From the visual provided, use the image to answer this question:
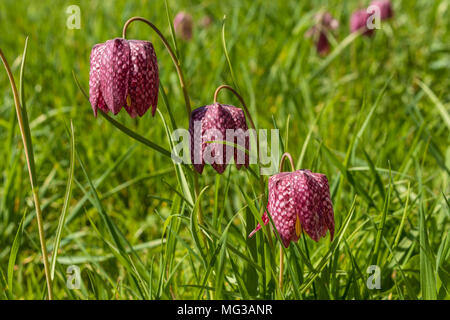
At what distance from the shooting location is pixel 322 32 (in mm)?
2754

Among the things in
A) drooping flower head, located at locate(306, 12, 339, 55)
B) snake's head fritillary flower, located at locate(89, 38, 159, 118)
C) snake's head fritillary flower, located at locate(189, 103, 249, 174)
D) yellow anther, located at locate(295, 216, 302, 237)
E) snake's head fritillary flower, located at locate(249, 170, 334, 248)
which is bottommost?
yellow anther, located at locate(295, 216, 302, 237)

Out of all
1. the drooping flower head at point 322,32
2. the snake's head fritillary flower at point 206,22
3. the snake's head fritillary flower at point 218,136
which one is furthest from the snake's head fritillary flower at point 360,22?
the snake's head fritillary flower at point 218,136

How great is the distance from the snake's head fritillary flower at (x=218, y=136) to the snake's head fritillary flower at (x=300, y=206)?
4.2 inches

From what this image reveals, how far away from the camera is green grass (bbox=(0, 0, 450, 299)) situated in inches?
43.5

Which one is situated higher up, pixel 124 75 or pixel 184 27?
pixel 184 27

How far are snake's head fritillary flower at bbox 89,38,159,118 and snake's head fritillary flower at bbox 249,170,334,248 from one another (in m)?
0.29

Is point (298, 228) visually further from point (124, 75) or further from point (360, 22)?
point (360, 22)

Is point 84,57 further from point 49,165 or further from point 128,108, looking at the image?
point 128,108

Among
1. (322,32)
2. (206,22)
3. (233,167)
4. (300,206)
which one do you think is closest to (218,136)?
(300,206)

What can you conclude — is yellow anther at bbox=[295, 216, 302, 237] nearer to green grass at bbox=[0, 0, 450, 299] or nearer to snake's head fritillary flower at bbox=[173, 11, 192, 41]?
green grass at bbox=[0, 0, 450, 299]

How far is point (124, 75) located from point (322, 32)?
1.91m

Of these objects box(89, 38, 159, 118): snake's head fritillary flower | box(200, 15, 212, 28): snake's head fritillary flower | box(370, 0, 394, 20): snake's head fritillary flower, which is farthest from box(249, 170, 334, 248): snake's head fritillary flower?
box(200, 15, 212, 28): snake's head fritillary flower

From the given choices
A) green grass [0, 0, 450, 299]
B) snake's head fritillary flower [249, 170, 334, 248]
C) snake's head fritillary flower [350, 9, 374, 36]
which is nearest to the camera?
snake's head fritillary flower [249, 170, 334, 248]

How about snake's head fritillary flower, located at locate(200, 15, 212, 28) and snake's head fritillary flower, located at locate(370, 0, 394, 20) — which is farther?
snake's head fritillary flower, located at locate(200, 15, 212, 28)
